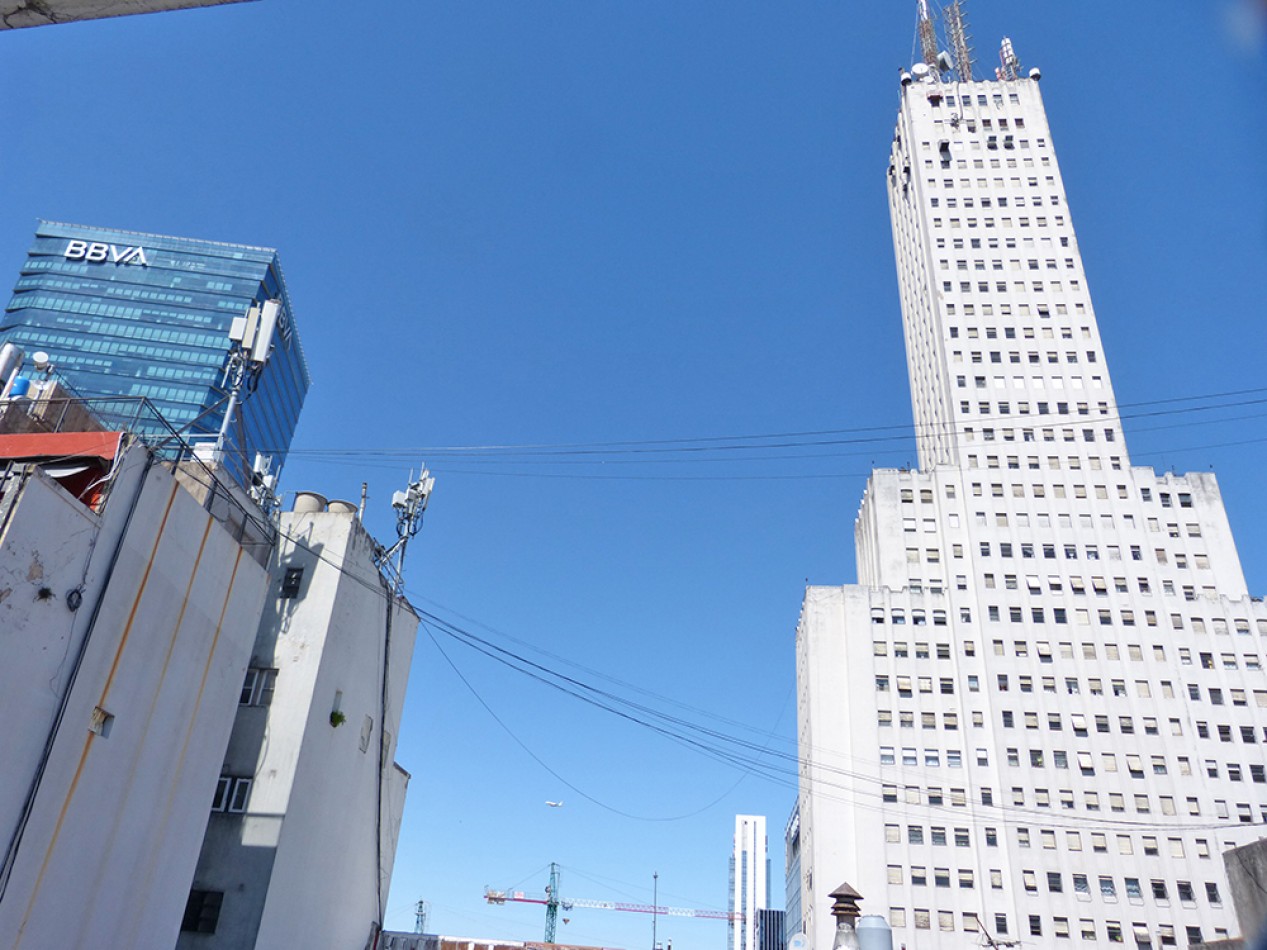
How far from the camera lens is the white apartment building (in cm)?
5656

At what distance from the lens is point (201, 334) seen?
370ft

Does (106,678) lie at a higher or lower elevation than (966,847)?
lower

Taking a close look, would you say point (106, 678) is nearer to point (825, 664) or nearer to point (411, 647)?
point (411, 647)

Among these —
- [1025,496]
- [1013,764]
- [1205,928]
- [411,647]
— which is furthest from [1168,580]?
[411,647]

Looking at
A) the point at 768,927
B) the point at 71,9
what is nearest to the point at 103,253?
the point at 71,9

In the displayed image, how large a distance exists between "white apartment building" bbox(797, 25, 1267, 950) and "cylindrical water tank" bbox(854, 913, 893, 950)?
1858 inches

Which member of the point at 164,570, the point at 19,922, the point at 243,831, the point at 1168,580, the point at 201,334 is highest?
the point at 201,334

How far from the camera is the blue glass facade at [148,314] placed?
108250 mm

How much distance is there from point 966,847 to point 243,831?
4948 centimetres

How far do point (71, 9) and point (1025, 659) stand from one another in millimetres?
67923

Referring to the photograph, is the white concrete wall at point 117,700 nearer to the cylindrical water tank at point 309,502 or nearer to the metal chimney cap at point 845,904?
the cylindrical water tank at point 309,502

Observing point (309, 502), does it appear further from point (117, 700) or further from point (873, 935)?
point (873, 935)

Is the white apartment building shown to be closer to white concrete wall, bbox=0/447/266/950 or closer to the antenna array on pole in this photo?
the antenna array on pole

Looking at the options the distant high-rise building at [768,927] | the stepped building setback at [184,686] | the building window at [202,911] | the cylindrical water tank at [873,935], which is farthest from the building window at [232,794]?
the distant high-rise building at [768,927]
